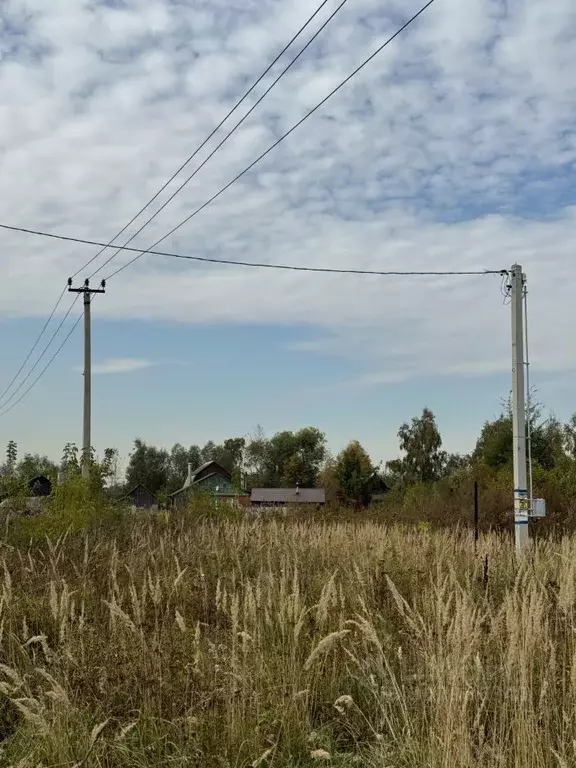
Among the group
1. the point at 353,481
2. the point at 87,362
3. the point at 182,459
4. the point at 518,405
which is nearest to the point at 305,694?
the point at 518,405

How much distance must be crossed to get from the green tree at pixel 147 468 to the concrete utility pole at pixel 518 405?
67.3 meters

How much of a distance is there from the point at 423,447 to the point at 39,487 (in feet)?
154

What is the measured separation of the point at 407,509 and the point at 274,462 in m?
58.5

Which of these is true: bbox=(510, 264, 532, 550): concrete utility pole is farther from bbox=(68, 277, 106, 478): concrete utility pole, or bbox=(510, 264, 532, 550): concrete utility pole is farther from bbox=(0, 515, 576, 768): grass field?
bbox=(68, 277, 106, 478): concrete utility pole

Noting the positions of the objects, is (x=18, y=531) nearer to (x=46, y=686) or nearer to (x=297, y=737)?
(x=46, y=686)

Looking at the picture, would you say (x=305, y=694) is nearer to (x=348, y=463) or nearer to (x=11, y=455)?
(x=11, y=455)

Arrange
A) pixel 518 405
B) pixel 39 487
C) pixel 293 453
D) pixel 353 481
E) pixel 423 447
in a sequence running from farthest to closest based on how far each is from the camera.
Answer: pixel 293 453 < pixel 423 447 < pixel 353 481 < pixel 39 487 < pixel 518 405

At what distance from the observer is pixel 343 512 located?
21.2 metres

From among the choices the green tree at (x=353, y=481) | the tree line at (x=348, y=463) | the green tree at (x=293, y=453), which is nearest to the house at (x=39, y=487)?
the tree line at (x=348, y=463)

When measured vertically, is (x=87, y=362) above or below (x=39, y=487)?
above

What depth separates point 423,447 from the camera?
205 feet

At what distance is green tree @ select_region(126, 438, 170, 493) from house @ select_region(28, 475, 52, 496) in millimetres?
58447

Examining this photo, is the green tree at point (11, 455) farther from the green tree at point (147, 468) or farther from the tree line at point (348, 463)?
the green tree at point (147, 468)

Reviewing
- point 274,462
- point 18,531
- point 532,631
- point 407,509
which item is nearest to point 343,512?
point 407,509
